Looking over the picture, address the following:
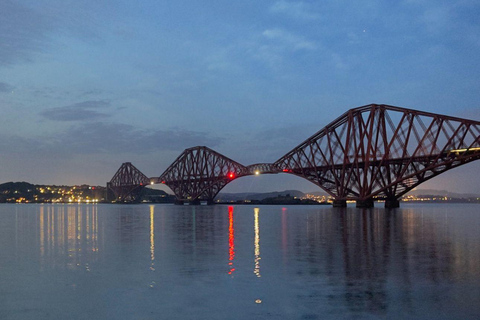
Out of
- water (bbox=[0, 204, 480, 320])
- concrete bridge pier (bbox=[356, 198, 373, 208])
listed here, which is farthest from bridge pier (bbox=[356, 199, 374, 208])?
water (bbox=[0, 204, 480, 320])

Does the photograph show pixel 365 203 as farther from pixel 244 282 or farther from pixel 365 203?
pixel 244 282

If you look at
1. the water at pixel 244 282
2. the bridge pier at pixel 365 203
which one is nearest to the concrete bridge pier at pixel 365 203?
the bridge pier at pixel 365 203

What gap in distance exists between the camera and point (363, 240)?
Answer: 30219mm

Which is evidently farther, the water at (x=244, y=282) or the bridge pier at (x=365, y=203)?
the bridge pier at (x=365, y=203)

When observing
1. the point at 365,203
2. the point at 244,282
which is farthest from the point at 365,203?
the point at 244,282

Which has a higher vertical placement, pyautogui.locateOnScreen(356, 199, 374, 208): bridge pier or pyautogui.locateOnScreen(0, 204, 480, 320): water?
pyautogui.locateOnScreen(0, 204, 480, 320): water

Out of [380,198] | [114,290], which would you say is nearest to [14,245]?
[114,290]

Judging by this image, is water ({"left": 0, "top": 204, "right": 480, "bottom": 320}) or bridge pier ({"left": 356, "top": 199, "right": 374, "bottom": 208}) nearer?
water ({"left": 0, "top": 204, "right": 480, "bottom": 320})

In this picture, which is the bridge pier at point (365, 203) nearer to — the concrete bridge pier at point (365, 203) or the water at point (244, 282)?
the concrete bridge pier at point (365, 203)

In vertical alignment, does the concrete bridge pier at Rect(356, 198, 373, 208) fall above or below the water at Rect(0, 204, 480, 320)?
below

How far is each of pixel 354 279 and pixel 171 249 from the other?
483 inches

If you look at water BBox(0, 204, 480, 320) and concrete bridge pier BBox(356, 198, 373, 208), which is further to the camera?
concrete bridge pier BBox(356, 198, 373, 208)

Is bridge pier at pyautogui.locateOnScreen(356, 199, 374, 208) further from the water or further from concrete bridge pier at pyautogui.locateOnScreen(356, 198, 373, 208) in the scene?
the water

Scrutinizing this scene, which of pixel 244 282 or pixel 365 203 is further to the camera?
pixel 365 203
